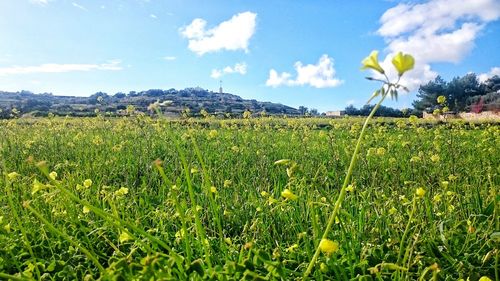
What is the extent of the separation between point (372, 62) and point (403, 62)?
0.07 meters

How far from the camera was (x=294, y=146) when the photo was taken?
8180mm

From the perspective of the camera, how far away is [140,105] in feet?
40.8

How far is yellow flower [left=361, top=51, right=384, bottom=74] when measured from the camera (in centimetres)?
99

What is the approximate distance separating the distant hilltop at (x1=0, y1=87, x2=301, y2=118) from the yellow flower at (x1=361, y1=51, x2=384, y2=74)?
2.74 ft

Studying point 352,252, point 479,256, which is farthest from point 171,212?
point 479,256

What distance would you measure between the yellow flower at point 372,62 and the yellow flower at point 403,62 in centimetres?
4

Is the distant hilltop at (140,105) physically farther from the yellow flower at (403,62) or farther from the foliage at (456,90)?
the foliage at (456,90)

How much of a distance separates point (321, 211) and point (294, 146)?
5342mm

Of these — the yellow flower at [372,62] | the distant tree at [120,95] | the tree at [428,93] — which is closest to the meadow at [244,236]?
the yellow flower at [372,62]

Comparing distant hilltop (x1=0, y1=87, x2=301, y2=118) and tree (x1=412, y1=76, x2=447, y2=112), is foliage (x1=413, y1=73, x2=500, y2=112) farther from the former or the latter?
distant hilltop (x1=0, y1=87, x2=301, y2=118)

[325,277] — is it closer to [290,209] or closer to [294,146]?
[290,209]

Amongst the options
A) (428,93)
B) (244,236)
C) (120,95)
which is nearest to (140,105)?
(244,236)

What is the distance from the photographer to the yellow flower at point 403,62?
989 mm

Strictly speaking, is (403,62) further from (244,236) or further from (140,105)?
(140,105)
